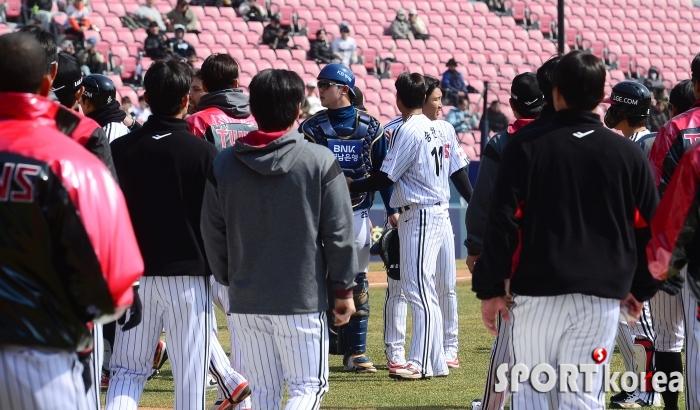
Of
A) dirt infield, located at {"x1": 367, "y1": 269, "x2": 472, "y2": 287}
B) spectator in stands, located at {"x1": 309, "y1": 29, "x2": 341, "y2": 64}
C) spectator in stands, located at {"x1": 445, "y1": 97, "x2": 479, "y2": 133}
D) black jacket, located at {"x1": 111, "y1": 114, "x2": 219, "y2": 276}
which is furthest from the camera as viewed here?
spectator in stands, located at {"x1": 309, "y1": 29, "x2": 341, "y2": 64}

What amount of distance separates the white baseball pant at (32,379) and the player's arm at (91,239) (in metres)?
0.18

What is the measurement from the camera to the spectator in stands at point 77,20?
20719mm

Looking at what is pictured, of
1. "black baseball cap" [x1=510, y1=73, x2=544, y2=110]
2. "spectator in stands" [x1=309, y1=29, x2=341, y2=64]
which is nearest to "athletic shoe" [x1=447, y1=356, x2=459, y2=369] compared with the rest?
"black baseball cap" [x1=510, y1=73, x2=544, y2=110]

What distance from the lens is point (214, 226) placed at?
4.89 meters

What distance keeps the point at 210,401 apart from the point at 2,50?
4.04 metres

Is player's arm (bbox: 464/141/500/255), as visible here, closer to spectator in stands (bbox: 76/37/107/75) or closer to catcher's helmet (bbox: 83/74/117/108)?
catcher's helmet (bbox: 83/74/117/108)

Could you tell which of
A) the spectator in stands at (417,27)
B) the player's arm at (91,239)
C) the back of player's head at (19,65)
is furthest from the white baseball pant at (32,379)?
the spectator in stands at (417,27)

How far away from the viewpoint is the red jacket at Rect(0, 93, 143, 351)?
3.25m

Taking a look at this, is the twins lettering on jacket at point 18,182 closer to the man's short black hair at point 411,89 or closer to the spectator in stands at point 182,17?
the man's short black hair at point 411,89

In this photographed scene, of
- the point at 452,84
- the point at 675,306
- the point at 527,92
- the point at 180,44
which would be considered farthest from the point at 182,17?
the point at 675,306

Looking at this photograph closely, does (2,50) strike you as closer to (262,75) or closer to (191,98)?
(262,75)

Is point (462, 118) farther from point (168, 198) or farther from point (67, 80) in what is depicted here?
point (168, 198)

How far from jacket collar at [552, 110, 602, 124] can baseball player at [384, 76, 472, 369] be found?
3437 mm

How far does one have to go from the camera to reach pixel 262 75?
4.79 m
